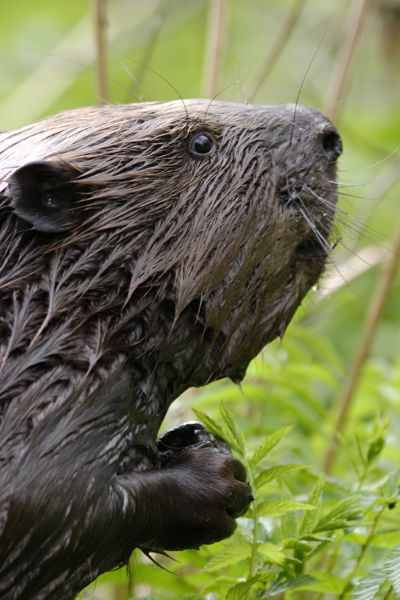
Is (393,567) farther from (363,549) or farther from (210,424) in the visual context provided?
(210,424)

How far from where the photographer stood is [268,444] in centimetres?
251

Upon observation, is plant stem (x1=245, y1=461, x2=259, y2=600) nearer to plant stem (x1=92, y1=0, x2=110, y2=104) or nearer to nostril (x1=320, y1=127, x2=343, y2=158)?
nostril (x1=320, y1=127, x2=343, y2=158)

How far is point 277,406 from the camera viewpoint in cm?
378


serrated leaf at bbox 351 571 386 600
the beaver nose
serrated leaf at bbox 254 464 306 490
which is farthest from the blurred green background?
serrated leaf at bbox 351 571 386 600

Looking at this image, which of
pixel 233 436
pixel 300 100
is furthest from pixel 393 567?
pixel 300 100

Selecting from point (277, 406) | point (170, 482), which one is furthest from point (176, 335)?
point (277, 406)

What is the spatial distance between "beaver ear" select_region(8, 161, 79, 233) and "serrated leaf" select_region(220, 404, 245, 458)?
53cm

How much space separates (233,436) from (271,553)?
0.27 metres

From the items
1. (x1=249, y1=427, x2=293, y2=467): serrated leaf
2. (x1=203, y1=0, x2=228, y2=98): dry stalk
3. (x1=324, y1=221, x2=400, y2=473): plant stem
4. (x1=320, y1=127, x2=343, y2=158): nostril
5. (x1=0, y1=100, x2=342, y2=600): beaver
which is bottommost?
(x1=324, y1=221, x2=400, y2=473): plant stem

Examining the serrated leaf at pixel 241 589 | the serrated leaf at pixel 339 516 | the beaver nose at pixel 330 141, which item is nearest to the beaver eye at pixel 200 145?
the beaver nose at pixel 330 141

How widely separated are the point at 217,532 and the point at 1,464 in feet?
1.72

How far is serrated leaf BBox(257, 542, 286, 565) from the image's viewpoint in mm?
2424

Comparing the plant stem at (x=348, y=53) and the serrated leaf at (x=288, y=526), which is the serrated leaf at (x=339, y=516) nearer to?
the serrated leaf at (x=288, y=526)

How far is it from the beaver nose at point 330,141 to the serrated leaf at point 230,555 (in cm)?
90
